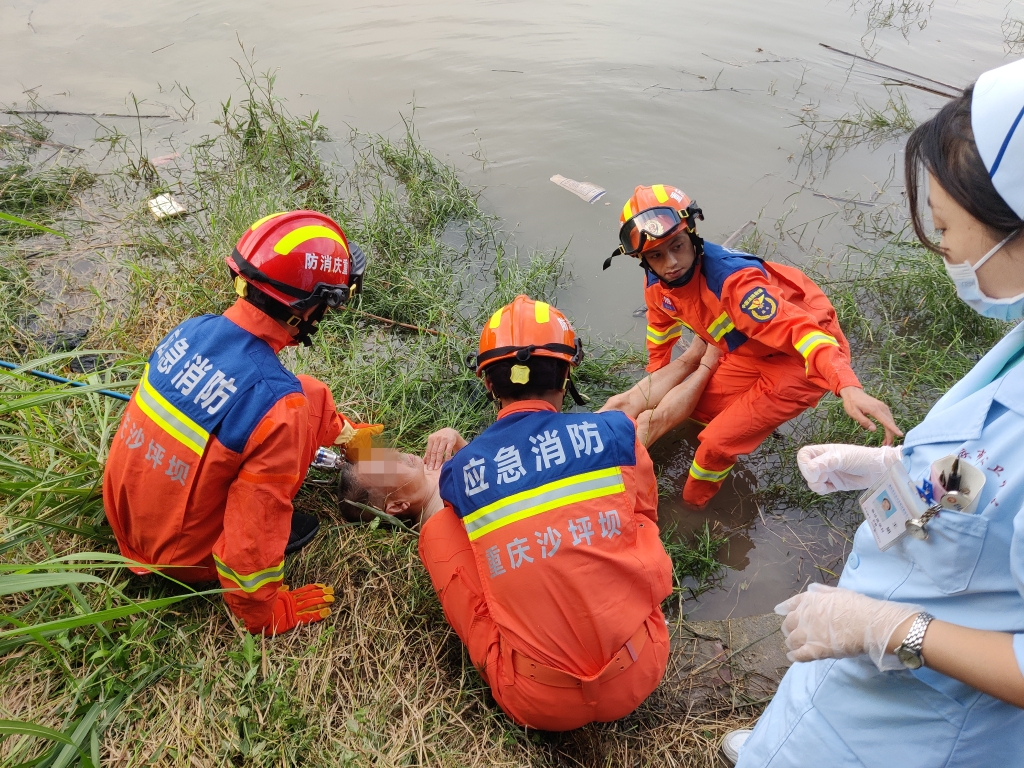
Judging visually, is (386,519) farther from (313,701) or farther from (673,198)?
(673,198)

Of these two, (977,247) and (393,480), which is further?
(393,480)

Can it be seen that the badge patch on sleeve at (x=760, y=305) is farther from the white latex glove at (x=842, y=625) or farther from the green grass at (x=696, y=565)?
the white latex glove at (x=842, y=625)

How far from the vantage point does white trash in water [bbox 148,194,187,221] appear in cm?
536

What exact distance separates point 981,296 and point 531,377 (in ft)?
4.78

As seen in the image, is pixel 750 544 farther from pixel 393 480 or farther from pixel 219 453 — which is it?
pixel 219 453

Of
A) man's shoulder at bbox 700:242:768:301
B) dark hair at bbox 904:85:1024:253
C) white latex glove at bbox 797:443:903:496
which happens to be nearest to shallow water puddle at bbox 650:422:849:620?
man's shoulder at bbox 700:242:768:301

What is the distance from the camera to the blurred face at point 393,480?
3.22 m

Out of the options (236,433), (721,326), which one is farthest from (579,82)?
(236,433)

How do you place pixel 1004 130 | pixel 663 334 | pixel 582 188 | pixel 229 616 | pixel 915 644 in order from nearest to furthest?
pixel 1004 130
pixel 915 644
pixel 229 616
pixel 663 334
pixel 582 188

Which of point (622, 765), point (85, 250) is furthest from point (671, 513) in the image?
point (85, 250)

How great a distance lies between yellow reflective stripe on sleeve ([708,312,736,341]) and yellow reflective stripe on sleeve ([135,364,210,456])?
2.81 metres

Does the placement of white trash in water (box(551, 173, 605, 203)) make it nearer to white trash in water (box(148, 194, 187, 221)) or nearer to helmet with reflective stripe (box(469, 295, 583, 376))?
white trash in water (box(148, 194, 187, 221))

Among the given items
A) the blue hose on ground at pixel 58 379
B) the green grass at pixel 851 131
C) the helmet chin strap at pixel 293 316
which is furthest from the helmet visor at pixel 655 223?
the green grass at pixel 851 131

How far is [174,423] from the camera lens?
234cm
